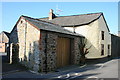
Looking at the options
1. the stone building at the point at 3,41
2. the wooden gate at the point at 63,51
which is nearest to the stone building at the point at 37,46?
the wooden gate at the point at 63,51

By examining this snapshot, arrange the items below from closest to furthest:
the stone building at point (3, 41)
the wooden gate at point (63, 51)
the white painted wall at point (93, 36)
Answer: the wooden gate at point (63, 51) → the white painted wall at point (93, 36) → the stone building at point (3, 41)

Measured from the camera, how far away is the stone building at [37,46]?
10141 millimetres

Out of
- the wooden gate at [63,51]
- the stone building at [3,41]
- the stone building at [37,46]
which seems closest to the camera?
the stone building at [37,46]

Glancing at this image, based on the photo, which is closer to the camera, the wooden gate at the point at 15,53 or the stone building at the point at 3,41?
the wooden gate at the point at 15,53

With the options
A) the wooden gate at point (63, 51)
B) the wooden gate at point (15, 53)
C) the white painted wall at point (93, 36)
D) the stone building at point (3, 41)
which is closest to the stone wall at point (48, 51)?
the wooden gate at point (63, 51)

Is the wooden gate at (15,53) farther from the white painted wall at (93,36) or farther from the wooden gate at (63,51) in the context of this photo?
the white painted wall at (93,36)

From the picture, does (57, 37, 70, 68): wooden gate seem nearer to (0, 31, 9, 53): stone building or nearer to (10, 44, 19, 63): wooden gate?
(10, 44, 19, 63): wooden gate

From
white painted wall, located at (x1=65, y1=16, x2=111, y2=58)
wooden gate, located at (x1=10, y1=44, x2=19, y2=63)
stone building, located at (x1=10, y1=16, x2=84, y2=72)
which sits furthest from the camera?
white painted wall, located at (x1=65, y1=16, x2=111, y2=58)

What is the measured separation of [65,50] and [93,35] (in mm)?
6194

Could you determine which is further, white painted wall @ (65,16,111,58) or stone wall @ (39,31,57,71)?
white painted wall @ (65,16,111,58)

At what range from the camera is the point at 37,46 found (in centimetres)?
1012

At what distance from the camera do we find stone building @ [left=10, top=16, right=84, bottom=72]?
10.1 metres

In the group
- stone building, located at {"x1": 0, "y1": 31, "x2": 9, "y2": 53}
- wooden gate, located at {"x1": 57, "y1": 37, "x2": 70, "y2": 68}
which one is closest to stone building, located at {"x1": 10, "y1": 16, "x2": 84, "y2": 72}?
wooden gate, located at {"x1": 57, "y1": 37, "x2": 70, "y2": 68}

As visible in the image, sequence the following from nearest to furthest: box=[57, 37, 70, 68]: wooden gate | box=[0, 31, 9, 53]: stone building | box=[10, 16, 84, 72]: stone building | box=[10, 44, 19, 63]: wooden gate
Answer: box=[10, 16, 84, 72]: stone building → box=[10, 44, 19, 63]: wooden gate → box=[57, 37, 70, 68]: wooden gate → box=[0, 31, 9, 53]: stone building
